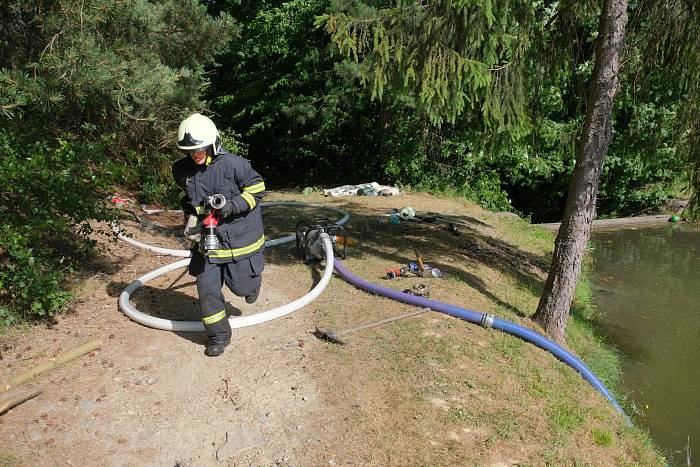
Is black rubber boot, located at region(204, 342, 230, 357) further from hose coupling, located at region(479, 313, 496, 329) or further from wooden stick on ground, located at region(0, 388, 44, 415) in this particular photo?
hose coupling, located at region(479, 313, 496, 329)

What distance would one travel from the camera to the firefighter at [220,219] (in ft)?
13.4

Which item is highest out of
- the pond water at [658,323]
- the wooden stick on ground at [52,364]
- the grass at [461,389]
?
the wooden stick on ground at [52,364]

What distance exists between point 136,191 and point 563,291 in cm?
834

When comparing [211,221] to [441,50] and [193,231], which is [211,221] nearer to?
[193,231]

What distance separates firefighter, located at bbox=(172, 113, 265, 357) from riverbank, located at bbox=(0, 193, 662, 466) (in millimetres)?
420

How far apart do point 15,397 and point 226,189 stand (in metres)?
2.04

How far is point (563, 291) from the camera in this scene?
5.28m

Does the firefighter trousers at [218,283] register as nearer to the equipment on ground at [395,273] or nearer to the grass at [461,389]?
the grass at [461,389]

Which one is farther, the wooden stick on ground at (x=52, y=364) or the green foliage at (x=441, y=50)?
the green foliage at (x=441, y=50)

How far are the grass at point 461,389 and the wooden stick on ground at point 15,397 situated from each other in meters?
1.99

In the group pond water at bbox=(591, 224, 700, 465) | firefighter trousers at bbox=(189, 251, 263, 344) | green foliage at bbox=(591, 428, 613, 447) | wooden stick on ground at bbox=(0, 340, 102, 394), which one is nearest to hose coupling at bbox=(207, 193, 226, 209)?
firefighter trousers at bbox=(189, 251, 263, 344)

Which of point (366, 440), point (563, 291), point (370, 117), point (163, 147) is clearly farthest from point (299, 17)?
point (366, 440)

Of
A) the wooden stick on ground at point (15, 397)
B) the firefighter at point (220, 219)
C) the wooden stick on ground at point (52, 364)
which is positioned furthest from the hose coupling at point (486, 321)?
the wooden stick on ground at point (15, 397)

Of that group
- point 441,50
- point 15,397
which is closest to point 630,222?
point 441,50
